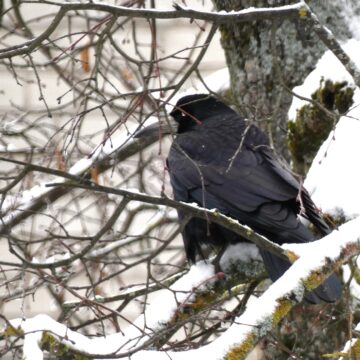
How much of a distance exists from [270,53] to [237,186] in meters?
0.68

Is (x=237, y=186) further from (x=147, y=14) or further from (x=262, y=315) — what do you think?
(x=262, y=315)

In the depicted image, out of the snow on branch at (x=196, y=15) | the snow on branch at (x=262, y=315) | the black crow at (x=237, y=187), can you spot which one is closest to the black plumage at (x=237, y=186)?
the black crow at (x=237, y=187)

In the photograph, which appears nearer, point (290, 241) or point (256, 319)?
point (256, 319)

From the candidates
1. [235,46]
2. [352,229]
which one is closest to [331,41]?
[352,229]

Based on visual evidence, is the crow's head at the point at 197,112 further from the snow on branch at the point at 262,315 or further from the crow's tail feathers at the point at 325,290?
the snow on branch at the point at 262,315

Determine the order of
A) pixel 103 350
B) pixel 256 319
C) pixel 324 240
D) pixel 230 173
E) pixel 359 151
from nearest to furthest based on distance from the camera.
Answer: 1. pixel 256 319
2. pixel 324 240
3. pixel 103 350
4. pixel 359 151
5. pixel 230 173

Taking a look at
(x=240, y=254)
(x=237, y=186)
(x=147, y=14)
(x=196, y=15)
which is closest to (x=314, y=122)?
(x=237, y=186)

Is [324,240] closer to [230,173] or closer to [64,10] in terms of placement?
[64,10]

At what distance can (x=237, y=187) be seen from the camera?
179 inches

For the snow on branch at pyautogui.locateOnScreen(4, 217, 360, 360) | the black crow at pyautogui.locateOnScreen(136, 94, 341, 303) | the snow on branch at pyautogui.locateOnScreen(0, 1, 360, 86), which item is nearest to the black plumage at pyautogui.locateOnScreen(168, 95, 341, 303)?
the black crow at pyautogui.locateOnScreen(136, 94, 341, 303)

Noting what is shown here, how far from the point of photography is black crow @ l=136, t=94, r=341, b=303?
423 cm

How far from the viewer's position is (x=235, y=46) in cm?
484

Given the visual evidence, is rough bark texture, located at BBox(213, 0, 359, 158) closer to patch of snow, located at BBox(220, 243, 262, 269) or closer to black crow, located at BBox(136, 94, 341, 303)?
black crow, located at BBox(136, 94, 341, 303)

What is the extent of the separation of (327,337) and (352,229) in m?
1.45
